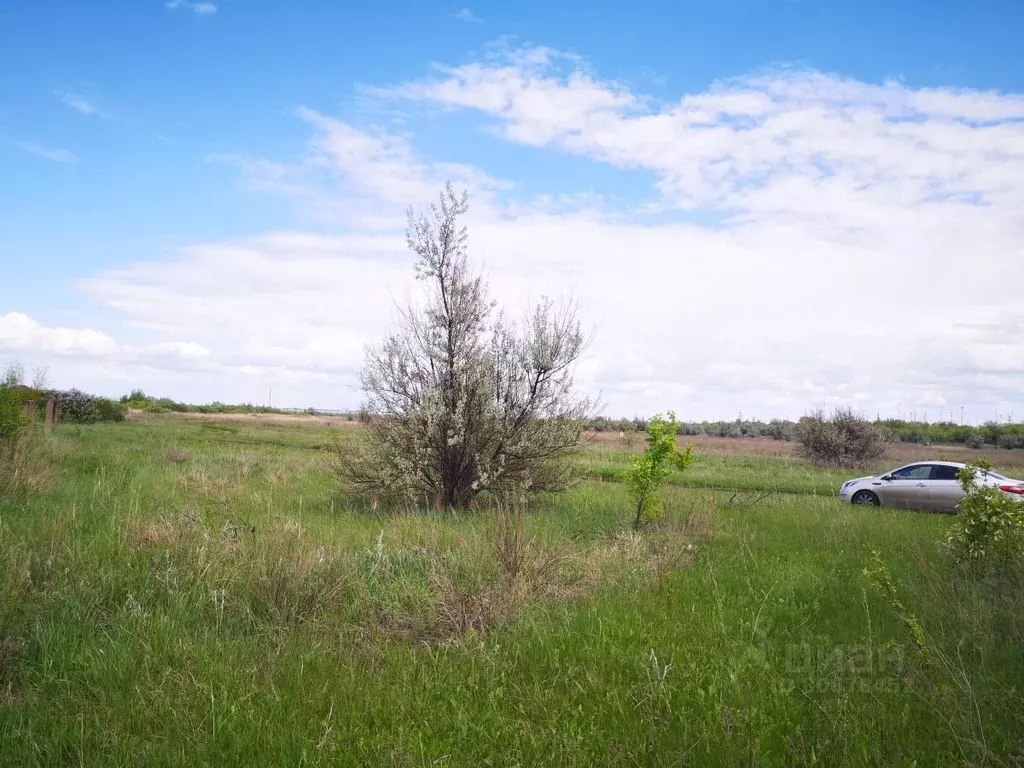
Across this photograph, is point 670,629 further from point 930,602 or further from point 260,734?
point 260,734

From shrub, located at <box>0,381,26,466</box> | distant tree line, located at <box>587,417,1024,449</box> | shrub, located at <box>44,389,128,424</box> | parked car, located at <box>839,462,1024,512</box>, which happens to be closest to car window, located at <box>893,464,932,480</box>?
parked car, located at <box>839,462,1024,512</box>

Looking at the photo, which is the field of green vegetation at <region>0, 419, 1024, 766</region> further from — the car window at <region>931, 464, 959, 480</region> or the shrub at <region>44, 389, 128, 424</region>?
the shrub at <region>44, 389, 128, 424</region>

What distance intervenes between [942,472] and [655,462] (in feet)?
37.1

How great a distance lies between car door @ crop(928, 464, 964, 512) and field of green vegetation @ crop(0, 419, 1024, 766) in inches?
328

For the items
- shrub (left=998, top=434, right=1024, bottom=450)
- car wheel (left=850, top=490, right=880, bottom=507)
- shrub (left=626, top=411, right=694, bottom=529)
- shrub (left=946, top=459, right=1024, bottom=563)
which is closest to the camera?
shrub (left=946, top=459, right=1024, bottom=563)

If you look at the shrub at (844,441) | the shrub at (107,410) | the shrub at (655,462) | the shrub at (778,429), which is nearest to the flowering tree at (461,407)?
the shrub at (655,462)

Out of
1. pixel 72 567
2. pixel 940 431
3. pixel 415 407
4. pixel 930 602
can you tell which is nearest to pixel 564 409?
pixel 415 407

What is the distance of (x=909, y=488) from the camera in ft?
58.4

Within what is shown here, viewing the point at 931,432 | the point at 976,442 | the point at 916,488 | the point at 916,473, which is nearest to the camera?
the point at 916,488

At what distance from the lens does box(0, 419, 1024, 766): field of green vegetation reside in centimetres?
442

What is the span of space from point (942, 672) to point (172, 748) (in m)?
5.78

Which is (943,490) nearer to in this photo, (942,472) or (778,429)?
(942,472)

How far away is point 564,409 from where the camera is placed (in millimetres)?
15211

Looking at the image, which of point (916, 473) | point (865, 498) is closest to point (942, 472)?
point (916, 473)
